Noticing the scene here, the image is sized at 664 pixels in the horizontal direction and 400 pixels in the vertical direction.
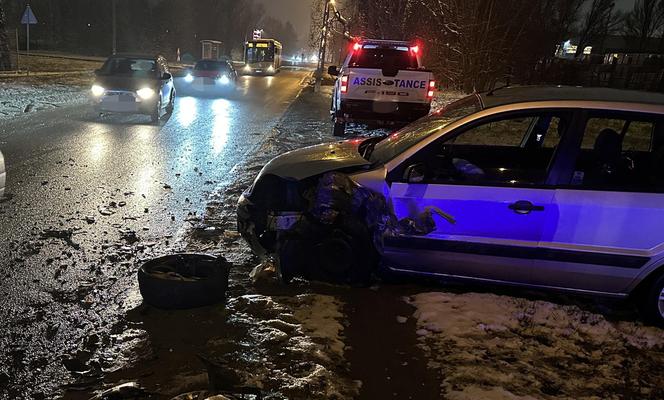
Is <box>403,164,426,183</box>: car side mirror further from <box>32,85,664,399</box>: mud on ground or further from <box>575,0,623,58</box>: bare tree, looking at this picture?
<box>575,0,623,58</box>: bare tree

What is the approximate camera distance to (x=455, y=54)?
2538 cm

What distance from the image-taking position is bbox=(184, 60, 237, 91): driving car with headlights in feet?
80.9

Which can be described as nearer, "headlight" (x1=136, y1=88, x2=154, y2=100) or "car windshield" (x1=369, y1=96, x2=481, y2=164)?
"car windshield" (x1=369, y1=96, x2=481, y2=164)

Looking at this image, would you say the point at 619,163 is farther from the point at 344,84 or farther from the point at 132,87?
the point at 132,87

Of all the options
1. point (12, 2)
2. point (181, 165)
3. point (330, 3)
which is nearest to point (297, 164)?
point (181, 165)

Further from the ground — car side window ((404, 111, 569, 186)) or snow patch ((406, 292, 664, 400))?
car side window ((404, 111, 569, 186))

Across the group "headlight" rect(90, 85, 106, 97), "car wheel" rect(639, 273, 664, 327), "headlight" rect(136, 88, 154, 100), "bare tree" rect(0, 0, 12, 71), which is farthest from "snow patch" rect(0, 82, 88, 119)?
"car wheel" rect(639, 273, 664, 327)

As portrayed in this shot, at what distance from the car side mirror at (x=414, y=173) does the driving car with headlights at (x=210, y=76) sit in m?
21.7

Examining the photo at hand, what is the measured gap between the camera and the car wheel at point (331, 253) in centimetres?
442

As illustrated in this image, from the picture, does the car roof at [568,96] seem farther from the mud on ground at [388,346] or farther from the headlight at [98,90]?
the headlight at [98,90]

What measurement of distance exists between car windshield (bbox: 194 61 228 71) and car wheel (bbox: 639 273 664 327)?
23.6 m

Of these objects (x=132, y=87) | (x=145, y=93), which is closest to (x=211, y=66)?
(x=145, y=93)

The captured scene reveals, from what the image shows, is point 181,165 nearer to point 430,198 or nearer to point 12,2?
point 430,198

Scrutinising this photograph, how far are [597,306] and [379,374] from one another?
2229 millimetres
